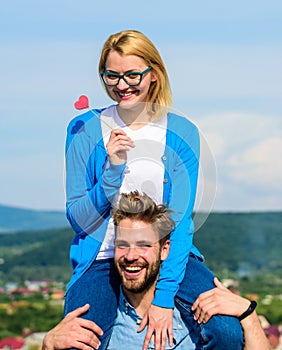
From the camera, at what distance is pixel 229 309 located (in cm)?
560

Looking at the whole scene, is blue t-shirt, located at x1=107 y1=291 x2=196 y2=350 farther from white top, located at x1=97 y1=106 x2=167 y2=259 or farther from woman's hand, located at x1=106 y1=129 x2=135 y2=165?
woman's hand, located at x1=106 y1=129 x2=135 y2=165

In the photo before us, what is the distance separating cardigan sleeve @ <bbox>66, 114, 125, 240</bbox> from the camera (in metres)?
5.29

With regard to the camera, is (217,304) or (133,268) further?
(217,304)

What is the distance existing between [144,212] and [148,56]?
2.33 feet

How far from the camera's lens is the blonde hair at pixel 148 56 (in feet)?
17.5

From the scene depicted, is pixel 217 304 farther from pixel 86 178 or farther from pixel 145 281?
pixel 86 178

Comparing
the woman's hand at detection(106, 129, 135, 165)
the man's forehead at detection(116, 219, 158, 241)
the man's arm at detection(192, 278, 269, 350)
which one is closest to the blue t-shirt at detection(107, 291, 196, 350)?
the man's arm at detection(192, 278, 269, 350)

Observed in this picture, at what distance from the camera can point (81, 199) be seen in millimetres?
5359

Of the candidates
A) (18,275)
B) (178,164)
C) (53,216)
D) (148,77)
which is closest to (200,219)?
(178,164)

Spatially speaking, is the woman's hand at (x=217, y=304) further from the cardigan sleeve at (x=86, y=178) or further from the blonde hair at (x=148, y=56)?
the blonde hair at (x=148, y=56)

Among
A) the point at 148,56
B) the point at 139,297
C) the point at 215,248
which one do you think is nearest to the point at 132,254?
the point at 139,297

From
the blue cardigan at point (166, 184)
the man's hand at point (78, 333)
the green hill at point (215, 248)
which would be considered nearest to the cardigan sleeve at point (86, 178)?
the blue cardigan at point (166, 184)

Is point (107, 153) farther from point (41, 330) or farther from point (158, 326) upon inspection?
point (41, 330)

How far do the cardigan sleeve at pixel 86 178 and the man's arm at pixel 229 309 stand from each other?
58 centimetres
